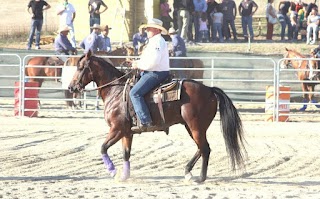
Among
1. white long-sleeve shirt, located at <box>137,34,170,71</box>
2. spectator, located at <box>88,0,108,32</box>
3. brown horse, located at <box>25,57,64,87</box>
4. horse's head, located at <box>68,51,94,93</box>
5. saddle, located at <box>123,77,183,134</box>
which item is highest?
spectator, located at <box>88,0,108,32</box>

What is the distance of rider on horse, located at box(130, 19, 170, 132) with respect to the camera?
35.1 feet

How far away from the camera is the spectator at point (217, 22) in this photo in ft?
89.1

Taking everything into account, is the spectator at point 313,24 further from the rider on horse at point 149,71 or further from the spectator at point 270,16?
the rider on horse at point 149,71

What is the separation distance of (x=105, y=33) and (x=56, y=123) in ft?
13.0

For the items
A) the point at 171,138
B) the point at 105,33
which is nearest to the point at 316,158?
the point at 171,138

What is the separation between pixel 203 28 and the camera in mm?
27016

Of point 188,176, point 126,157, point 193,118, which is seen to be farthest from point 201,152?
point 126,157

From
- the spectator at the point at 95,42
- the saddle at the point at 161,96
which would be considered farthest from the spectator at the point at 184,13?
the saddle at the point at 161,96

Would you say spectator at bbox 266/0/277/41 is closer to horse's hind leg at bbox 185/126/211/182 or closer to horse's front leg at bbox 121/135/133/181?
horse's front leg at bbox 121/135/133/181

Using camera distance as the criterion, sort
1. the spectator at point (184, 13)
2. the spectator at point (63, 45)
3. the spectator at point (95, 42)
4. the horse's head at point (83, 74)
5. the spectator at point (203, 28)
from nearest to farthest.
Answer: the horse's head at point (83, 74), the spectator at point (63, 45), the spectator at point (95, 42), the spectator at point (184, 13), the spectator at point (203, 28)

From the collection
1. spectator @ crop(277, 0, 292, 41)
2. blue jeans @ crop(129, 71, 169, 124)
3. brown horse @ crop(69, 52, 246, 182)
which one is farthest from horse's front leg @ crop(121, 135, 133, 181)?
spectator @ crop(277, 0, 292, 41)

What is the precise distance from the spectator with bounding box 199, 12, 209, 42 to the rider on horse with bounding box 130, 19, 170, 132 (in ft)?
52.4

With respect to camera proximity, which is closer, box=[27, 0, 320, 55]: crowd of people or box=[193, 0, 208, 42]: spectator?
box=[27, 0, 320, 55]: crowd of people

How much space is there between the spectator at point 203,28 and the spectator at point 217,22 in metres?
0.37
